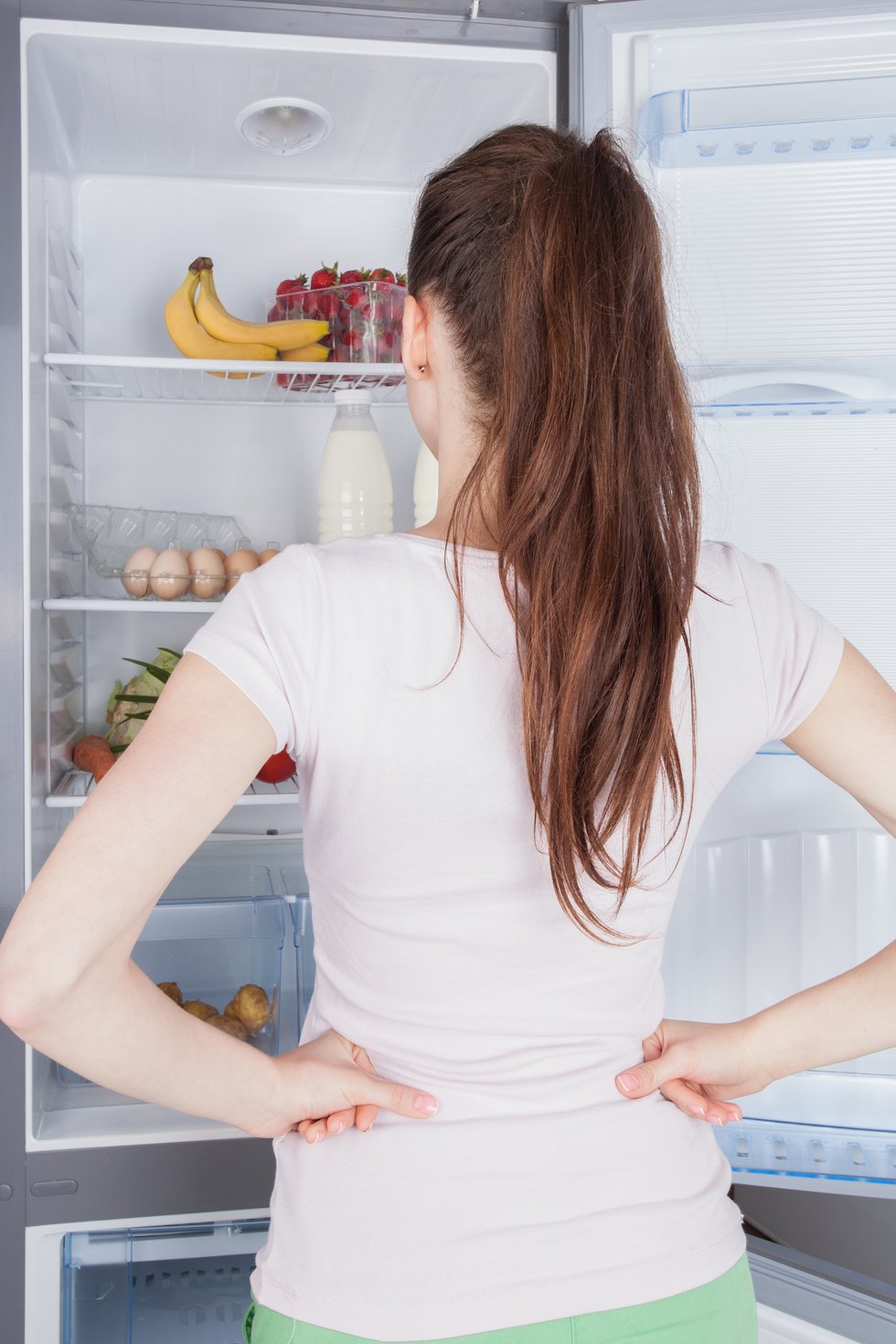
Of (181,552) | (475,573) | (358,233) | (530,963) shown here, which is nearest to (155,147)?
(358,233)

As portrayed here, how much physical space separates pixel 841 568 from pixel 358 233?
3.40 feet

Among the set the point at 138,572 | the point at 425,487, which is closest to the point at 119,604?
the point at 138,572

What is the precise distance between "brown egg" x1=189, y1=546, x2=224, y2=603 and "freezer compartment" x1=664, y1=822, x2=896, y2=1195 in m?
0.76

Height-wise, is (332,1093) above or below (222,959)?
above

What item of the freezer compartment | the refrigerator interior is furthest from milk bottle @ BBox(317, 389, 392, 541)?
the freezer compartment

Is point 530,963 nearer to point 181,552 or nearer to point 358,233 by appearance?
point 181,552

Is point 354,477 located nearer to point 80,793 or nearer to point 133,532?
point 133,532

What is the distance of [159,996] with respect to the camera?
0.65m

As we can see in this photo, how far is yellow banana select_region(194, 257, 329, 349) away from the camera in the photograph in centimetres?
150

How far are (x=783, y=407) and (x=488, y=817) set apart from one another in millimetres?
744

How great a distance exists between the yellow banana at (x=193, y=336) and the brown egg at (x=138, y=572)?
304 millimetres

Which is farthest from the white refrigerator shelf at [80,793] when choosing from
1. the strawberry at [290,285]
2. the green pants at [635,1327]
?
the green pants at [635,1327]

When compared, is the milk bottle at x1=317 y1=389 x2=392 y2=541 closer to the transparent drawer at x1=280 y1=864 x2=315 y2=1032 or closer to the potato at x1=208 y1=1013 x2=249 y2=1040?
the transparent drawer at x1=280 y1=864 x2=315 y2=1032

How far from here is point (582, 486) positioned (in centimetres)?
60
